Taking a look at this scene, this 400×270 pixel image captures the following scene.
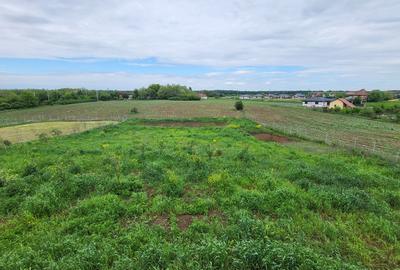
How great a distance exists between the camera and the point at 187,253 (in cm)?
442

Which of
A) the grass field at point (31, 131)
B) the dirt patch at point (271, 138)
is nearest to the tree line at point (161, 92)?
the grass field at point (31, 131)

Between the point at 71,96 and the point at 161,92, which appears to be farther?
the point at 161,92

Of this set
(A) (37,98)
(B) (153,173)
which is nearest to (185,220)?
(B) (153,173)

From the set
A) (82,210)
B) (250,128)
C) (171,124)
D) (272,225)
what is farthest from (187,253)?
(171,124)

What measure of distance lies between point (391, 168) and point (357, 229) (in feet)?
24.2

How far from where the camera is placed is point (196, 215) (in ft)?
21.2

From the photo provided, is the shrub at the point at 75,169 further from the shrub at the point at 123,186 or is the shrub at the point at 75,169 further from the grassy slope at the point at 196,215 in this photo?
the shrub at the point at 123,186

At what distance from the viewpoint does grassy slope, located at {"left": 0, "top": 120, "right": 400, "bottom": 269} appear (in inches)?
172

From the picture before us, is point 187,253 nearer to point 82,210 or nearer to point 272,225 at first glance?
point 272,225

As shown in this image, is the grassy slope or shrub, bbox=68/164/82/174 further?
shrub, bbox=68/164/82/174

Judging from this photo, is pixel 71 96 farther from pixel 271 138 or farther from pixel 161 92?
pixel 271 138

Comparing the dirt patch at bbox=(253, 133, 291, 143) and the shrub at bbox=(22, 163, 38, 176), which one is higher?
the shrub at bbox=(22, 163, 38, 176)

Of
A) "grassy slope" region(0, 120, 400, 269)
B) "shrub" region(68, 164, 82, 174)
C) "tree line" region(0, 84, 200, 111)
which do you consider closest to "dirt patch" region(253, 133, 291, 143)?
"grassy slope" region(0, 120, 400, 269)

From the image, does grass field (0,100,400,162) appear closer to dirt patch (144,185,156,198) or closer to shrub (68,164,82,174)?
dirt patch (144,185,156,198)
